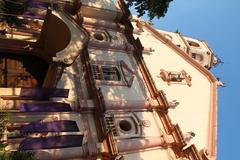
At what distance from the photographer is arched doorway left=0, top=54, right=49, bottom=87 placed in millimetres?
21219

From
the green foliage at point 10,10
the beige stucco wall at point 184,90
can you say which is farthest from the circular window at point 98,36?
the green foliage at point 10,10

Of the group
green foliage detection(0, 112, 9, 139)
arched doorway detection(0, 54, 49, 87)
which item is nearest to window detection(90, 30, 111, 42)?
arched doorway detection(0, 54, 49, 87)

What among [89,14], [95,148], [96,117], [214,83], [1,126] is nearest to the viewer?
[1,126]

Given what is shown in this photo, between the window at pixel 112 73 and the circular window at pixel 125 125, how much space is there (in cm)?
248

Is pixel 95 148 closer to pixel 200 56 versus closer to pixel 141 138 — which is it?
pixel 141 138

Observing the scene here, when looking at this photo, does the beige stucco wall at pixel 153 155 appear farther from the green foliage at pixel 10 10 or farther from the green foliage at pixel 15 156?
the green foliage at pixel 10 10

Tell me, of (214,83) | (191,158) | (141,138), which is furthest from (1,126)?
(214,83)

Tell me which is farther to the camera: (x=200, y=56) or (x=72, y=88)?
(x=200, y=56)

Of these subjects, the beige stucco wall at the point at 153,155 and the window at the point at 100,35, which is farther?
the window at the point at 100,35

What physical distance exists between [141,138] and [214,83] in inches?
374

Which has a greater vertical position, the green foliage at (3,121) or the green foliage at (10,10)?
the green foliage at (10,10)

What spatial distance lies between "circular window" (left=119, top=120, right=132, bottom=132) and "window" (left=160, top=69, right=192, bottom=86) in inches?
220

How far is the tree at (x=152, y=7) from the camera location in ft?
75.8

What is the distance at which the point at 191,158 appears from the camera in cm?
2238
